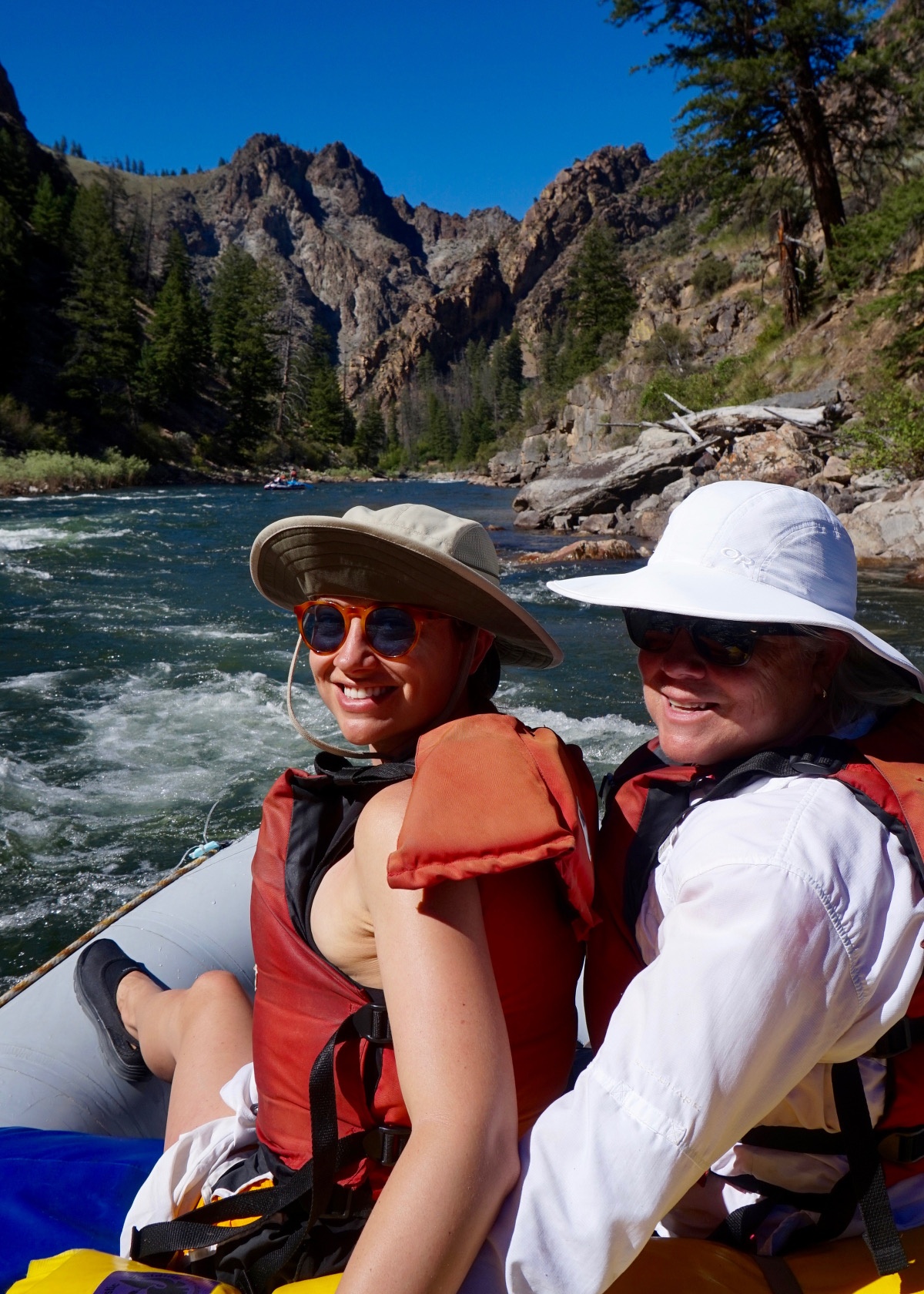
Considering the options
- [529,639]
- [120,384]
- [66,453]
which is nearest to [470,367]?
[120,384]

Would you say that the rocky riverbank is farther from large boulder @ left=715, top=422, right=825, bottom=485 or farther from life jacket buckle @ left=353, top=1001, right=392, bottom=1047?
life jacket buckle @ left=353, top=1001, right=392, bottom=1047

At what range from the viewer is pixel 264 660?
792 cm

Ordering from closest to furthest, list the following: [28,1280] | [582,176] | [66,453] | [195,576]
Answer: [28,1280], [195,576], [66,453], [582,176]

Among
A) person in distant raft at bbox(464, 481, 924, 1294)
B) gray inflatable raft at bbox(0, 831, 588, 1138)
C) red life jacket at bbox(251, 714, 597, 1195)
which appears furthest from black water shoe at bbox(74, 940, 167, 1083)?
person in distant raft at bbox(464, 481, 924, 1294)

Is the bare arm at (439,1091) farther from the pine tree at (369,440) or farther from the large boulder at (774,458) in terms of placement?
the pine tree at (369,440)

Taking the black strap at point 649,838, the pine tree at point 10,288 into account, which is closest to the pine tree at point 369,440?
the pine tree at point 10,288

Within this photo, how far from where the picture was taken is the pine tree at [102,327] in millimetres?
35250

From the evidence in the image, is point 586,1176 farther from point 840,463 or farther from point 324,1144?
point 840,463

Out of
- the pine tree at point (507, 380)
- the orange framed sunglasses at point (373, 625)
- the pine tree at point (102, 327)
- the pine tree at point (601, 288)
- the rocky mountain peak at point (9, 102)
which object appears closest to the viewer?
the orange framed sunglasses at point (373, 625)

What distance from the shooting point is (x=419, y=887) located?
92 cm

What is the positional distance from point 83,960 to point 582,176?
129239 millimetres

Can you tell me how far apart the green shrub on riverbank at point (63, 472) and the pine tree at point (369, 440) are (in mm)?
28829

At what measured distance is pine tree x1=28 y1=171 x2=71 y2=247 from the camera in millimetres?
40938

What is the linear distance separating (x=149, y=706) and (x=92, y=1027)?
4715 millimetres
